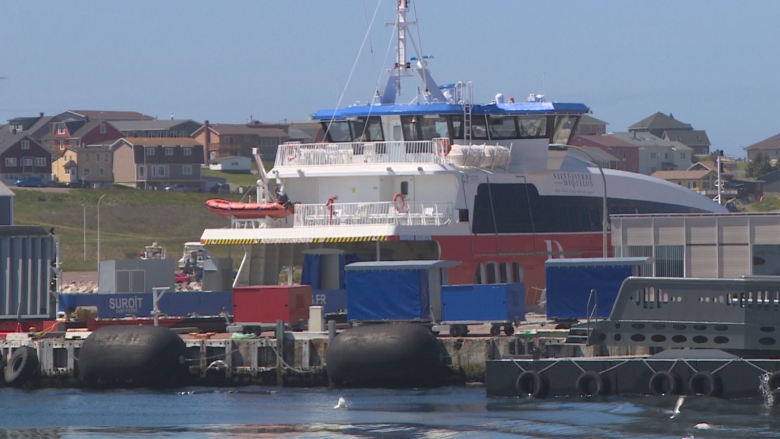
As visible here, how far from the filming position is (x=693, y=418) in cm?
2314

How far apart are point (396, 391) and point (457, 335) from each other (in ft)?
8.25

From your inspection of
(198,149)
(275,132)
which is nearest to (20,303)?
(198,149)

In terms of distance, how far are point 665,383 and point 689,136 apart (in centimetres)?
16831

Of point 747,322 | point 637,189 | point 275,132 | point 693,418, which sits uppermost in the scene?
point 275,132

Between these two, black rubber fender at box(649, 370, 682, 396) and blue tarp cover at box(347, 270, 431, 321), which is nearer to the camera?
black rubber fender at box(649, 370, 682, 396)

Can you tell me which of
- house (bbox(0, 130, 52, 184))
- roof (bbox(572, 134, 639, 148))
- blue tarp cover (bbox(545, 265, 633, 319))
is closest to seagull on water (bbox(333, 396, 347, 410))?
blue tarp cover (bbox(545, 265, 633, 319))

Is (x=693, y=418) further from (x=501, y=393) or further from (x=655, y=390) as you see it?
(x=501, y=393)

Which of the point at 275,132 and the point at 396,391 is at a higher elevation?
the point at 275,132

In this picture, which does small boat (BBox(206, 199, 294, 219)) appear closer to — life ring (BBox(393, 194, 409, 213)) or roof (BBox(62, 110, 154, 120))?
life ring (BBox(393, 194, 409, 213))

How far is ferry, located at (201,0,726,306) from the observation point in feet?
113

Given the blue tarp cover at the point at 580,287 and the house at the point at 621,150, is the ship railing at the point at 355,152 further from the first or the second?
the house at the point at 621,150

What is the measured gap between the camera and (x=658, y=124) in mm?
188125

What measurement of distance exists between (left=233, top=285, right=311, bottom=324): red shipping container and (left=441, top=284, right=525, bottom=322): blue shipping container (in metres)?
3.84

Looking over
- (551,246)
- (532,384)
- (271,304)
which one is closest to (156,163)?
(551,246)
